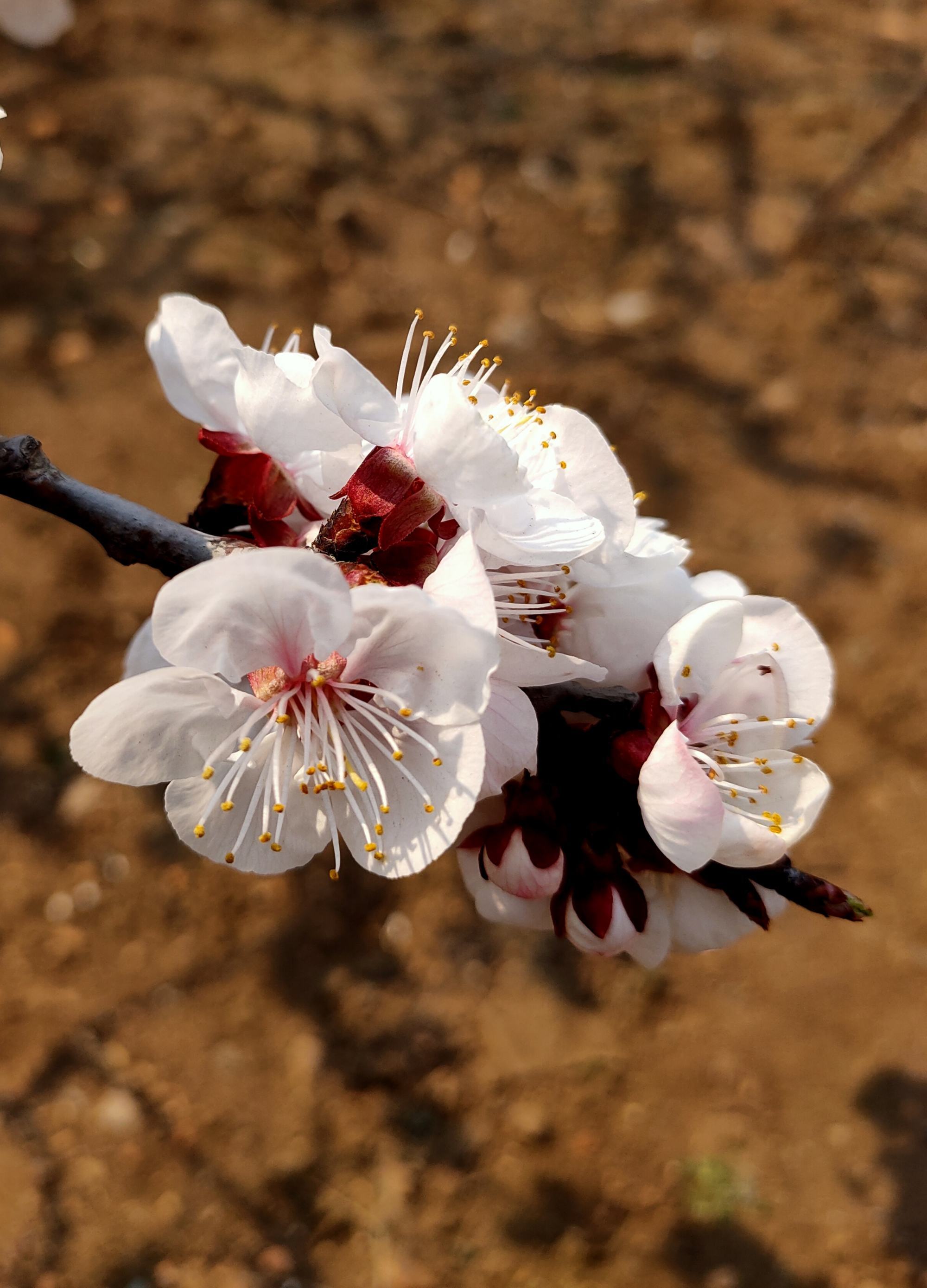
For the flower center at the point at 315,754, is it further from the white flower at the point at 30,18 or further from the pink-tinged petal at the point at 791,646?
the white flower at the point at 30,18

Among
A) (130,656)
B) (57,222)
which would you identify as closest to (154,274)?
(57,222)

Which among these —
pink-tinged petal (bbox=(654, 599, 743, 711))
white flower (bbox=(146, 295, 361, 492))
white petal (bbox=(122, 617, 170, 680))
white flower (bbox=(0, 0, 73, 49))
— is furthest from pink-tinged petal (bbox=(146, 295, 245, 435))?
white flower (bbox=(0, 0, 73, 49))

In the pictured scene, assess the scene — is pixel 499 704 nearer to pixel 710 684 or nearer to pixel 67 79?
pixel 710 684

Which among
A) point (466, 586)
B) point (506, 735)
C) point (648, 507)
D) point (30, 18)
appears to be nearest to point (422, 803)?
point (506, 735)

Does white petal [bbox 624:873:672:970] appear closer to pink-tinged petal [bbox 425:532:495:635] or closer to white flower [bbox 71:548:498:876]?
white flower [bbox 71:548:498:876]

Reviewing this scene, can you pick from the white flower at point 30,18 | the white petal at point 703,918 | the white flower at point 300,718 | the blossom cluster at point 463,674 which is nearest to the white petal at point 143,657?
the blossom cluster at point 463,674

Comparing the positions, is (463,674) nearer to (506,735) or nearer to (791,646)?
(506,735)
